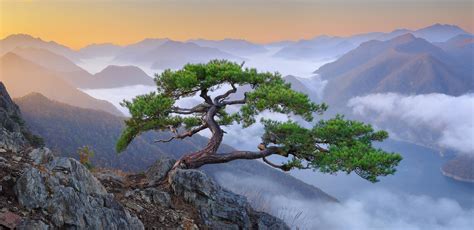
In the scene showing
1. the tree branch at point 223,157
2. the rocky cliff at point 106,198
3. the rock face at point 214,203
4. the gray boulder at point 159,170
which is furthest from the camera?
the tree branch at point 223,157

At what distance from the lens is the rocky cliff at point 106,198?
1226 cm

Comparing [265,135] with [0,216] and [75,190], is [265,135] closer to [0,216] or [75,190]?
[75,190]

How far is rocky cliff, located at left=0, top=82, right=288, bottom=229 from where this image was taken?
12258 mm

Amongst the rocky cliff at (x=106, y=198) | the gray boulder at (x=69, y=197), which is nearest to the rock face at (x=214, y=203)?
the rocky cliff at (x=106, y=198)

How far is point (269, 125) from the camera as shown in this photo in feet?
64.0

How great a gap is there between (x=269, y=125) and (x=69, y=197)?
943 cm

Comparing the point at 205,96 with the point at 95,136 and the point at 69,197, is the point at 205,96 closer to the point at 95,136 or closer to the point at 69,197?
the point at 69,197

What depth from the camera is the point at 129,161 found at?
5984 inches

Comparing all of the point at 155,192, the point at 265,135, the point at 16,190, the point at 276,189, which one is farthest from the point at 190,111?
the point at 276,189

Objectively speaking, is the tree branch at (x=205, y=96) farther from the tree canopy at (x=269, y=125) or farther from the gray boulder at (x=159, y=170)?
the gray boulder at (x=159, y=170)

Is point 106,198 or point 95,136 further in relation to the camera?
point 95,136

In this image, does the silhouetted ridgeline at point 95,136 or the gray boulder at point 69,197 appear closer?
the gray boulder at point 69,197

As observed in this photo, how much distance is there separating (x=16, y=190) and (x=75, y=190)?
1.82 metres

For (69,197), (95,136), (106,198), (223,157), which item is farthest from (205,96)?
(95,136)
